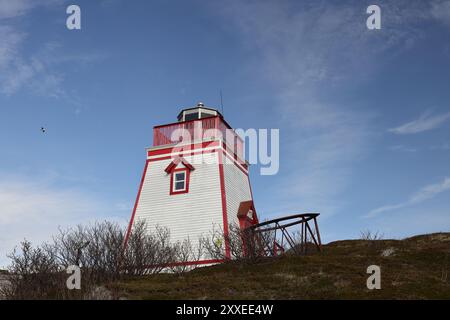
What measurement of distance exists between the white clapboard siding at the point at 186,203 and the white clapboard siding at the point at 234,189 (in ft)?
2.58

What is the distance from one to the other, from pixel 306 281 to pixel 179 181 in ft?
41.7

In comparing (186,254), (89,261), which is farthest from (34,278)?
(186,254)

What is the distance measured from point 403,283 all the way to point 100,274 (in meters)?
9.76

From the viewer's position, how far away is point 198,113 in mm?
28938

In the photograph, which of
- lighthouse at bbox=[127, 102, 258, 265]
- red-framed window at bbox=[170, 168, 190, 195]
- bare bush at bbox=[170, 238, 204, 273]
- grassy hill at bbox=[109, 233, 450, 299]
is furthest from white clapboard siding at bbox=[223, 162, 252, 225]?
grassy hill at bbox=[109, 233, 450, 299]

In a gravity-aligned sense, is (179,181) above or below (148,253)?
above

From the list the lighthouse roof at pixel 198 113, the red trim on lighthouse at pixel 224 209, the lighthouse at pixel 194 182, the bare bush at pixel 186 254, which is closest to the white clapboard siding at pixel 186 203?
the lighthouse at pixel 194 182

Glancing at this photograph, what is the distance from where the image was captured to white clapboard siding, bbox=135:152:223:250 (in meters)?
24.3

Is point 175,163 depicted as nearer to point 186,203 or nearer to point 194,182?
point 194,182

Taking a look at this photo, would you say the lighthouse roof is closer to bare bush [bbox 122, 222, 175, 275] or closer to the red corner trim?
the red corner trim

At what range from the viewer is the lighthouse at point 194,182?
→ 24.5 m
